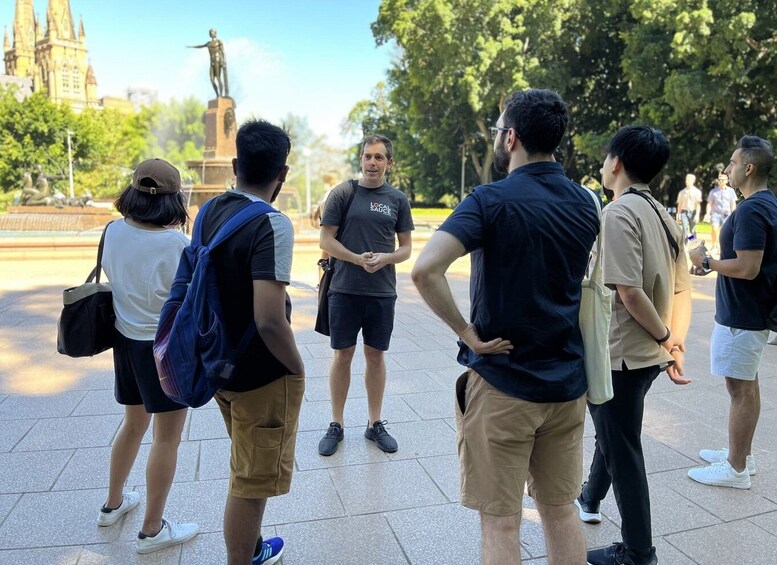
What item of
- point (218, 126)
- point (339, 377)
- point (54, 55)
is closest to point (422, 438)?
point (339, 377)

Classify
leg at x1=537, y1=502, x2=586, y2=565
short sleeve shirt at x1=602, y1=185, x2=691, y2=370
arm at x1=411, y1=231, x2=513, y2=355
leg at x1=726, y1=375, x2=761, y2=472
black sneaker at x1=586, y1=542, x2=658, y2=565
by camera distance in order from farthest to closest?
leg at x1=726, y1=375, x2=761, y2=472
black sneaker at x1=586, y1=542, x2=658, y2=565
short sleeve shirt at x1=602, y1=185, x2=691, y2=370
leg at x1=537, y1=502, x2=586, y2=565
arm at x1=411, y1=231, x2=513, y2=355

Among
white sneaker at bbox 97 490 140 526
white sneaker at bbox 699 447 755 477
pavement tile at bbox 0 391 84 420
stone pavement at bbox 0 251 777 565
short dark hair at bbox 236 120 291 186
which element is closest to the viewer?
short dark hair at bbox 236 120 291 186

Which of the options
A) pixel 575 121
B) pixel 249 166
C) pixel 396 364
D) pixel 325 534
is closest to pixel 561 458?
pixel 325 534

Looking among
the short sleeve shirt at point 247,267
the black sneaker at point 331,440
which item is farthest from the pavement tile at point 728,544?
the short sleeve shirt at point 247,267

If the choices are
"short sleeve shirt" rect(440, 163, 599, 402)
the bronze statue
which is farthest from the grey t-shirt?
the bronze statue

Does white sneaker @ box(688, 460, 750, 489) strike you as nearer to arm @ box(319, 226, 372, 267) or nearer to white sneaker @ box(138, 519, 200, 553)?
arm @ box(319, 226, 372, 267)

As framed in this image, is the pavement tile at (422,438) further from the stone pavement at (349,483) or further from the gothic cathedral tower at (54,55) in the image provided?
the gothic cathedral tower at (54,55)

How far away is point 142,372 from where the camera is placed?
105 inches

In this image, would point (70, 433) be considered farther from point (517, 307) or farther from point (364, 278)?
point (517, 307)

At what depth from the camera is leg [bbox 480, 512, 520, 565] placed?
76.1 inches

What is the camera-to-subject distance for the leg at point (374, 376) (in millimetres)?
3951

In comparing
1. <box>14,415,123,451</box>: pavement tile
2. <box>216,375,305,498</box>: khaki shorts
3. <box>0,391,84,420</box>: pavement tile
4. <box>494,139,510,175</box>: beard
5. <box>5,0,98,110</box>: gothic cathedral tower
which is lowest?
<box>0,391,84,420</box>: pavement tile

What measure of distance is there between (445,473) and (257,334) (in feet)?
6.05

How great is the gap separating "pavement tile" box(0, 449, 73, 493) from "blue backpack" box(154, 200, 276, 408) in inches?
72.6
